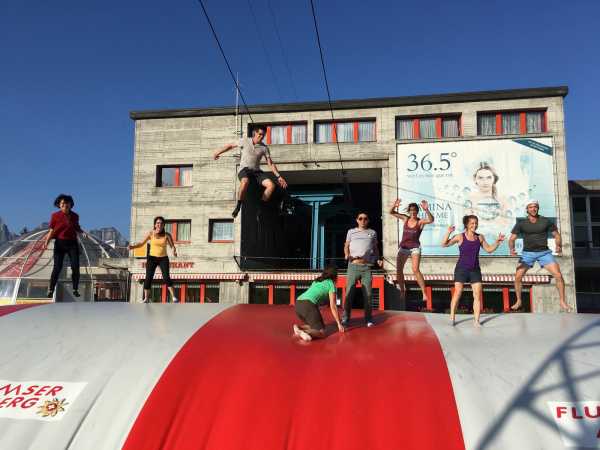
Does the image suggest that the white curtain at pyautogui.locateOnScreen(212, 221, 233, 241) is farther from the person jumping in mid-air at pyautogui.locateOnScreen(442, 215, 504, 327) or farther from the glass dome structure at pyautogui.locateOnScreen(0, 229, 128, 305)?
the person jumping in mid-air at pyautogui.locateOnScreen(442, 215, 504, 327)

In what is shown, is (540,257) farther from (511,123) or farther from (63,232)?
(511,123)

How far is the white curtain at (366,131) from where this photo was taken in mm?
24938

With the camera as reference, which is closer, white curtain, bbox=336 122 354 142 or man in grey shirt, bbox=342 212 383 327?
man in grey shirt, bbox=342 212 383 327

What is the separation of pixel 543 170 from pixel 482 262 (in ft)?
16.8

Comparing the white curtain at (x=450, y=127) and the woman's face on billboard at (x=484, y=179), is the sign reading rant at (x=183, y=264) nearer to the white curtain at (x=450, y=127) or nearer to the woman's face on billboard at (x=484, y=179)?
the white curtain at (x=450, y=127)

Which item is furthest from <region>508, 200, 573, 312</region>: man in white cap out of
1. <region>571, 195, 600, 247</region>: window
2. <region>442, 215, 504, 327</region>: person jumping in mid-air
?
<region>571, 195, 600, 247</region>: window

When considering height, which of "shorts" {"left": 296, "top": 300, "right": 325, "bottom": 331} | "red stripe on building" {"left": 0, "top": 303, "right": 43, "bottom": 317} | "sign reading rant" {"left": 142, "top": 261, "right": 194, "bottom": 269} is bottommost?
"red stripe on building" {"left": 0, "top": 303, "right": 43, "bottom": 317}

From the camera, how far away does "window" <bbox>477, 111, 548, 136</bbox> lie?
76.5 ft

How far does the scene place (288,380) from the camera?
593cm

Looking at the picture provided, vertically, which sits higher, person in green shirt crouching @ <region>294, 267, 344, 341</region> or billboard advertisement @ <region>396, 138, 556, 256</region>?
billboard advertisement @ <region>396, 138, 556, 256</region>

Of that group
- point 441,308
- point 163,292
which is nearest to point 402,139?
point 441,308

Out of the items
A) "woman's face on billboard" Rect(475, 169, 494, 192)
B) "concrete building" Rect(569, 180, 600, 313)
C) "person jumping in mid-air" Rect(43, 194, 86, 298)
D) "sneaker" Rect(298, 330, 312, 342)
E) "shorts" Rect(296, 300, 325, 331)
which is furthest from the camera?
"concrete building" Rect(569, 180, 600, 313)

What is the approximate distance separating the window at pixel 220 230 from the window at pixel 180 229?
1.22 metres

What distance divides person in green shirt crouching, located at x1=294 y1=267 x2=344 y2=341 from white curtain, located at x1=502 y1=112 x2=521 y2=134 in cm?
1916
